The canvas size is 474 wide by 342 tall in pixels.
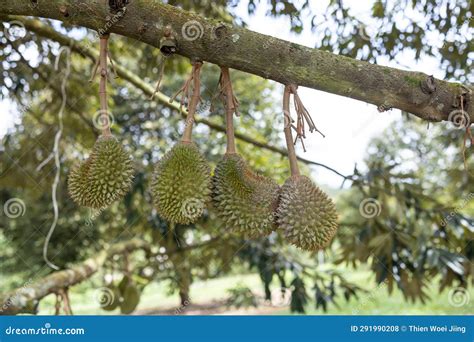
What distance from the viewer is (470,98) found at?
1479 mm

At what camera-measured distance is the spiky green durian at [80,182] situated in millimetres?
1594

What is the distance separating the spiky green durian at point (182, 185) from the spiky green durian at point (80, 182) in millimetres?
251

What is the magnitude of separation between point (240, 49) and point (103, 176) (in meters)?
0.59

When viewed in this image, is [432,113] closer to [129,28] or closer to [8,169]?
[129,28]

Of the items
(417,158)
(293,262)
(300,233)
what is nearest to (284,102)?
(300,233)

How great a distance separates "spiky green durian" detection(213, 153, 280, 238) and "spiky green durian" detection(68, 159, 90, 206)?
0.41m

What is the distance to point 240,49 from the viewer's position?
1.36 metres

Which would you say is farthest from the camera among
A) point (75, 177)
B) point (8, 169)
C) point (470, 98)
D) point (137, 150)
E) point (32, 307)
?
point (137, 150)

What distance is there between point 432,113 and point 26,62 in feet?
8.60
